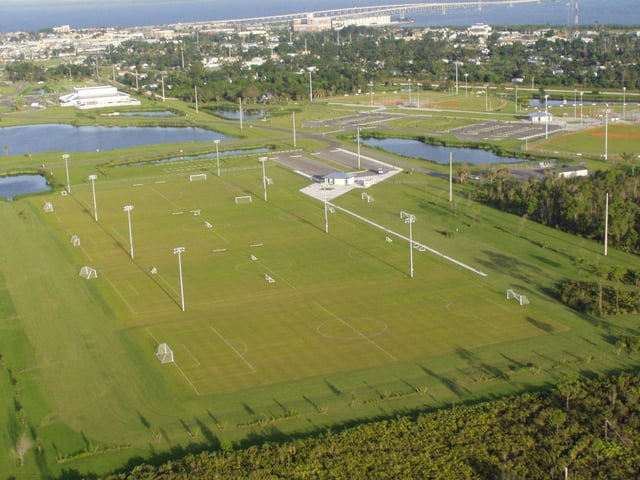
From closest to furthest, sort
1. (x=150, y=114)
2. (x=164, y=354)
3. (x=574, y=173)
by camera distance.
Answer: (x=164, y=354), (x=574, y=173), (x=150, y=114)

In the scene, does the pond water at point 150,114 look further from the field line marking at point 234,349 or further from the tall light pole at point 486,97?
the field line marking at point 234,349

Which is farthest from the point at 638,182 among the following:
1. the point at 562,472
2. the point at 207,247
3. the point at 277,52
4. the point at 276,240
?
the point at 277,52

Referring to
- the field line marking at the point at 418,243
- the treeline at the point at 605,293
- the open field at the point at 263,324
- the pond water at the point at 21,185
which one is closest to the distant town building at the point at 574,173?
the open field at the point at 263,324

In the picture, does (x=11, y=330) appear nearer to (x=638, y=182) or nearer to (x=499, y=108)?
(x=638, y=182)

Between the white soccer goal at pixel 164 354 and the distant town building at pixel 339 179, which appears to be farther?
the distant town building at pixel 339 179

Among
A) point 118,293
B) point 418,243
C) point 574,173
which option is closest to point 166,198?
point 118,293

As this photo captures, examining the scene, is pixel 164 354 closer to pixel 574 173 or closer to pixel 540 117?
pixel 574 173

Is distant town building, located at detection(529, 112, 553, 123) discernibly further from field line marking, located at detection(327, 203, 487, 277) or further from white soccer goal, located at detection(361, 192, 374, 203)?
field line marking, located at detection(327, 203, 487, 277)
